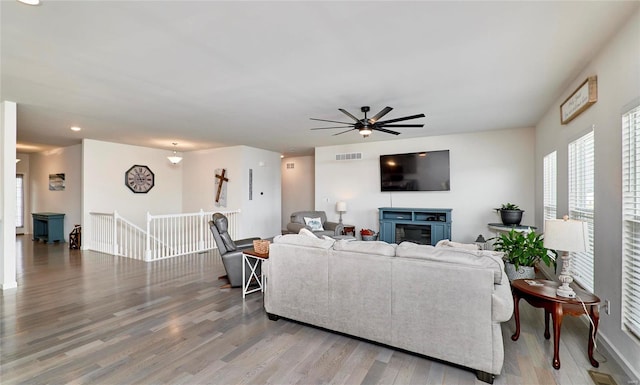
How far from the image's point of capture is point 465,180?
21.1 feet

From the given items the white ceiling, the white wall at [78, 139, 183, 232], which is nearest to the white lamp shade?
the white ceiling

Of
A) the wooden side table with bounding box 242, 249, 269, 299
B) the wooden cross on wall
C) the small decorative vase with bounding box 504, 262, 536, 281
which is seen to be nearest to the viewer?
the small decorative vase with bounding box 504, 262, 536, 281

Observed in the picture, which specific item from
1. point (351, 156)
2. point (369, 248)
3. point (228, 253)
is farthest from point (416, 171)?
point (369, 248)

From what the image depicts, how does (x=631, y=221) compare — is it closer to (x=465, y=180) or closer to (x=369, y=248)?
(x=369, y=248)

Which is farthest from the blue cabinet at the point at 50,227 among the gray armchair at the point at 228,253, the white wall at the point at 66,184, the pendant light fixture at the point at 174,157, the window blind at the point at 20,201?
the gray armchair at the point at 228,253

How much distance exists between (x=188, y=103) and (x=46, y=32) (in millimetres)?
1865

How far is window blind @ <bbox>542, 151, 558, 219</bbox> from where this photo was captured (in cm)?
448

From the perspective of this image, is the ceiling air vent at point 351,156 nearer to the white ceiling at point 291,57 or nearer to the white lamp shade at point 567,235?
the white ceiling at point 291,57

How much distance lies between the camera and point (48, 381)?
6.91 feet

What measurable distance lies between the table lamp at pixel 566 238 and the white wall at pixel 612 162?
17.5 inches

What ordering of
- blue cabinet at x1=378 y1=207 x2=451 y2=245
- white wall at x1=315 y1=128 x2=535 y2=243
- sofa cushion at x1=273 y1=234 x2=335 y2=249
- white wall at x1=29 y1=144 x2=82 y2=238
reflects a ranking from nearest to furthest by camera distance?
sofa cushion at x1=273 y1=234 x2=335 y2=249, white wall at x1=315 y1=128 x2=535 y2=243, blue cabinet at x1=378 y1=207 x2=451 y2=245, white wall at x1=29 y1=144 x2=82 y2=238

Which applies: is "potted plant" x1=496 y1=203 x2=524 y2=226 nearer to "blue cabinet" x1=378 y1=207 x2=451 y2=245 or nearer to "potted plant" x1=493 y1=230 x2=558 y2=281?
"blue cabinet" x1=378 y1=207 x2=451 y2=245

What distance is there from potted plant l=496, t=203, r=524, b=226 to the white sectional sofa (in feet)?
11.9

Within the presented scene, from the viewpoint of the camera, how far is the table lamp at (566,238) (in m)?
2.17
